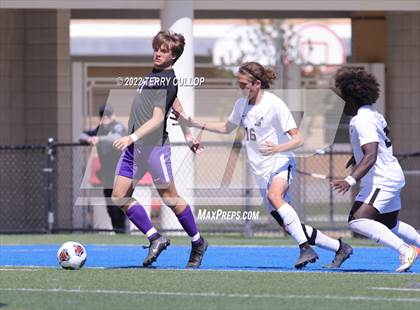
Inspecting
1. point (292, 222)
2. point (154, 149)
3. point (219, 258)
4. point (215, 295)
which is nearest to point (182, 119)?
point (154, 149)

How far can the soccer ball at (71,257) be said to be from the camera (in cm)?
1191

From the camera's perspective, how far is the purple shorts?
1186 centimetres

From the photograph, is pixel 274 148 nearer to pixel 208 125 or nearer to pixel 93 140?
pixel 208 125

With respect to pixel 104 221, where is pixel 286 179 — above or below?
above

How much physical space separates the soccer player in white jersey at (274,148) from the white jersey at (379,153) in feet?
1.95

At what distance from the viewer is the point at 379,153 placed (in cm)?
1166

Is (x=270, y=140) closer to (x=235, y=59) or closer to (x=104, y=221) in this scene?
(x=104, y=221)

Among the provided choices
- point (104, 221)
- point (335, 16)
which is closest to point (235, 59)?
point (335, 16)

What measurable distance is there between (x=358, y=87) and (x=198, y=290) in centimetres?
283

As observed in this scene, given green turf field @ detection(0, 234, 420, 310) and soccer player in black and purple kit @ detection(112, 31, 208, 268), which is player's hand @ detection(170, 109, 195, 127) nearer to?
soccer player in black and purple kit @ detection(112, 31, 208, 268)

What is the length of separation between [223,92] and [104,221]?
10.6 feet

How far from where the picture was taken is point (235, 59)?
40438 millimetres

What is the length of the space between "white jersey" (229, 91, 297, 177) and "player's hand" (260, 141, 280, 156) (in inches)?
6.1

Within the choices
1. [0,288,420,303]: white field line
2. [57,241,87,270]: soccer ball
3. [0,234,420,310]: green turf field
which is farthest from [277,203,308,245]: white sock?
[0,288,420,303]: white field line
